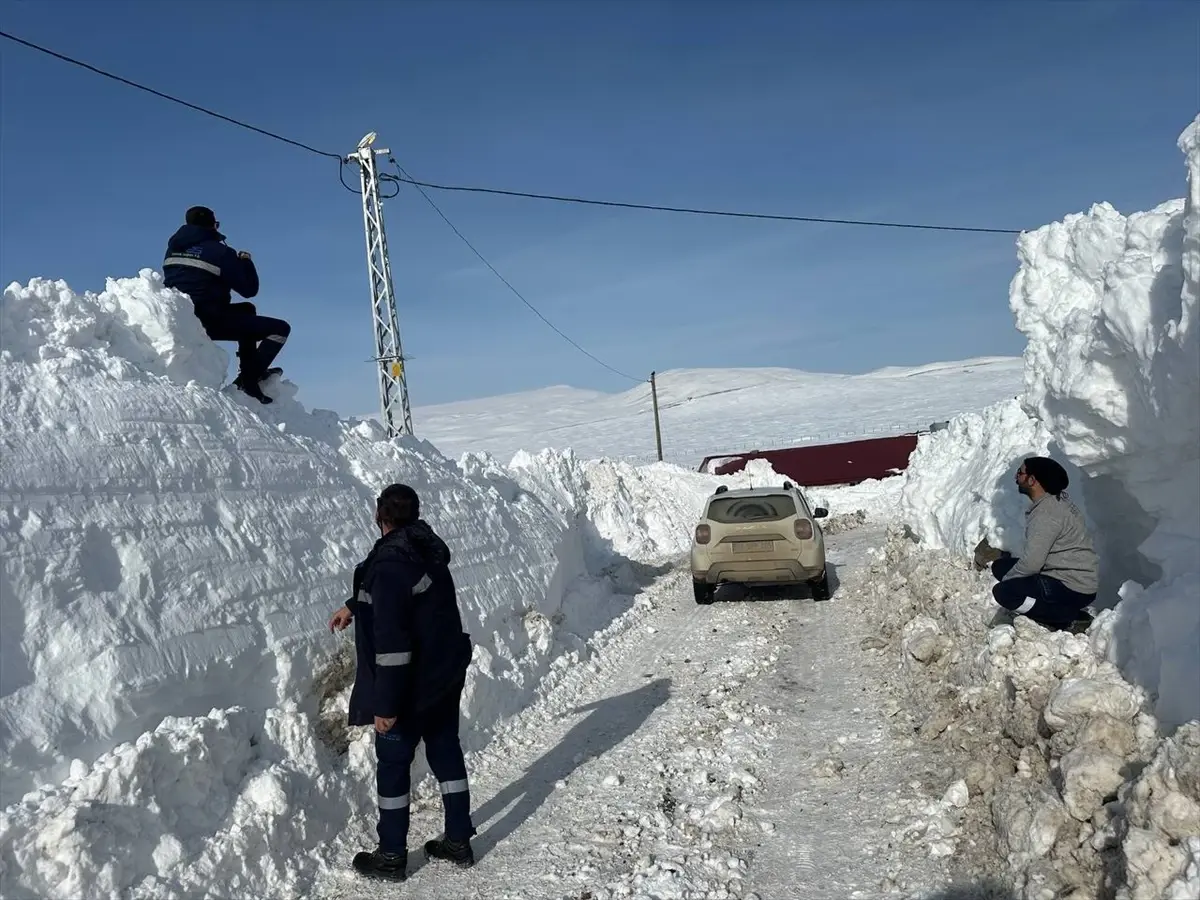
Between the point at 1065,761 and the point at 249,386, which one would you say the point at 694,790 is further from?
the point at 249,386

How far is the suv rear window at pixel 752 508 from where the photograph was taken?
1146 centimetres

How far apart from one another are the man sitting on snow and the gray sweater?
6159 mm

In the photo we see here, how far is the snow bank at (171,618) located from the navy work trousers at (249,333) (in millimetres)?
294

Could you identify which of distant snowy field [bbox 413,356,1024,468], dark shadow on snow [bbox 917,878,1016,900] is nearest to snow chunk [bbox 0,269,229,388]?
dark shadow on snow [bbox 917,878,1016,900]

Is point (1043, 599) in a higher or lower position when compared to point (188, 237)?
lower

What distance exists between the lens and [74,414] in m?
5.54

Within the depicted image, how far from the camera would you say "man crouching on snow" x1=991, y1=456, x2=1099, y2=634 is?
548 cm

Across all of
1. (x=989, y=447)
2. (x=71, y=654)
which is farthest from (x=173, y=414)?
(x=989, y=447)

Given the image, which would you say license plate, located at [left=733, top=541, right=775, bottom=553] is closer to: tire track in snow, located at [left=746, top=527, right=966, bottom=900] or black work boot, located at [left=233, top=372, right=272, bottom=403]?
tire track in snow, located at [left=746, top=527, right=966, bottom=900]

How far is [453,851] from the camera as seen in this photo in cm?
454

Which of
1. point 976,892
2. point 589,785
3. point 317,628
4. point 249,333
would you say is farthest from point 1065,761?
point 249,333

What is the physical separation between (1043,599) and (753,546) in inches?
228

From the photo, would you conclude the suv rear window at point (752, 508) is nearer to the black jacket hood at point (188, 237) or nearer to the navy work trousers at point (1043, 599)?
the navy work trousers at point (1043, 599)

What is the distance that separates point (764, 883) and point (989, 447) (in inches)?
328
